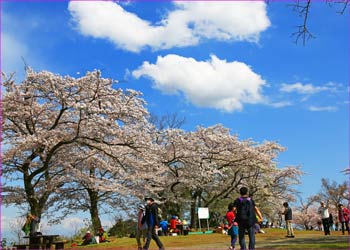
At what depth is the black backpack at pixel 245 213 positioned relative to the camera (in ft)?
32.4

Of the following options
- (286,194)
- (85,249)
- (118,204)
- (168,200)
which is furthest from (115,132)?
(286,194)

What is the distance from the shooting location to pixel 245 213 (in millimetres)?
9930

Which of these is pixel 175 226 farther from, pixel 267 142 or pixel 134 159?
pixel 267 142

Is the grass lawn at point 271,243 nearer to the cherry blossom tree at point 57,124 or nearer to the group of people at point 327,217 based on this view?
the group of people at point 327,217

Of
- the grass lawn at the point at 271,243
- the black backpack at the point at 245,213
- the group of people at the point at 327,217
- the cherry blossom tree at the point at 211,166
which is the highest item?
the cherry blossom tree at the point at 211,166

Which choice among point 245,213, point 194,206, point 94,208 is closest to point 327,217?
point 245,213

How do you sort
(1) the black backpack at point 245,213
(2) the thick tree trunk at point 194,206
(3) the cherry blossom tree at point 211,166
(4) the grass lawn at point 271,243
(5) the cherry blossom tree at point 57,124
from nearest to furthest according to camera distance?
(1) the black backpack at point 245,213 < (4) the grass lawn at point 271,243 < (5) the cherry blossom tree at point 57,124 < (3) the cherry blossom tree at point 211,166 < (2) the thick tree trunk at point 194,206

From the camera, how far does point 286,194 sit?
137 feet

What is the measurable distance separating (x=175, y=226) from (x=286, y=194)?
20719 millimetres

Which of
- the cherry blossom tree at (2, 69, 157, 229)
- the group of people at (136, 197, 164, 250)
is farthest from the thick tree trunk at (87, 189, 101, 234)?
the group of people at (136, 197, 164, 250)

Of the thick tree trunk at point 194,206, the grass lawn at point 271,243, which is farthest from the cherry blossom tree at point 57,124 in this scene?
the thick tree trunk at point 194,206

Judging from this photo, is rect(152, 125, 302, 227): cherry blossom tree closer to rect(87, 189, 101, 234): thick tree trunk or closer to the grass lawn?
rect(87, 189, 101, 234): thick tree trunk

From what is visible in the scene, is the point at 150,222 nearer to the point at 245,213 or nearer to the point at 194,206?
the point at 245,213

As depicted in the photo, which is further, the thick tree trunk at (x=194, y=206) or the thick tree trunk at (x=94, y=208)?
the thick tree trunk at (x=194, y=206)
